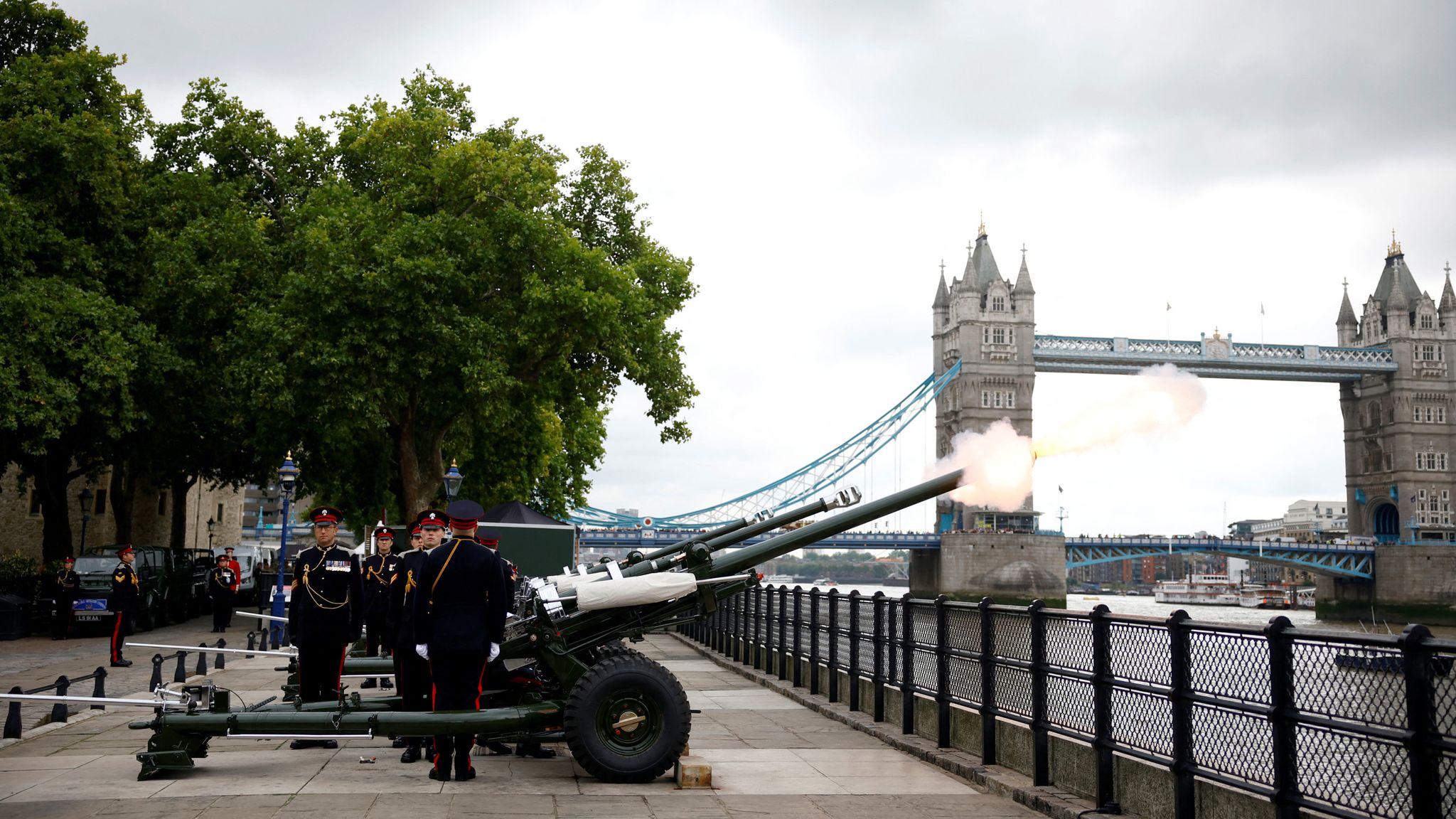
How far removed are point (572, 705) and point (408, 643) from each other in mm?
1420

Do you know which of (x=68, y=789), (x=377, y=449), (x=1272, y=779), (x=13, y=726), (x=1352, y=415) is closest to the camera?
(x=1272, y=779)

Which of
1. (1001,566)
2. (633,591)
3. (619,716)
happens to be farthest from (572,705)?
(1001,566)

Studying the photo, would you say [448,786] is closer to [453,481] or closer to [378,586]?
[378,586]

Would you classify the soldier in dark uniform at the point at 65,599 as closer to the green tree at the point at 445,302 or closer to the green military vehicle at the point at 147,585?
the green military vehicle at the point at 147,585

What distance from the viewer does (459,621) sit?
915 centimetres

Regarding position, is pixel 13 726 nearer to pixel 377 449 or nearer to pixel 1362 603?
pixel 377 449

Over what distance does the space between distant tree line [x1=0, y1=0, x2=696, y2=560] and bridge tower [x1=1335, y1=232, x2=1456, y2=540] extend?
103 metres

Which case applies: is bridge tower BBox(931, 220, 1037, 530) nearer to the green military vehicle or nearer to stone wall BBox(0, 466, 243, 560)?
stone wall BBox(0, 466, 243, 560)

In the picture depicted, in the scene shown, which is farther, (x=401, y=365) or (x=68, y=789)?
(x=401, y=365)

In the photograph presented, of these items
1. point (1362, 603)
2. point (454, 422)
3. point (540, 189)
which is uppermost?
point (540, 189)

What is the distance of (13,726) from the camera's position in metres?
11.1

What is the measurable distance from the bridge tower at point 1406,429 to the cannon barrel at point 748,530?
117 m

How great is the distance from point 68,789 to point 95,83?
2770 centimetres

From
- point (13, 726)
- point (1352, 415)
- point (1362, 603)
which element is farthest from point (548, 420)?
point (1352, 415)
